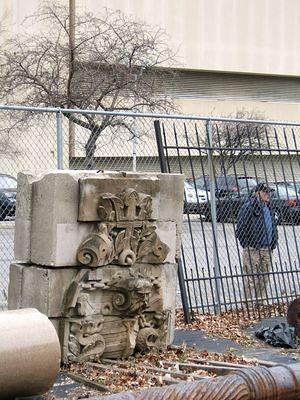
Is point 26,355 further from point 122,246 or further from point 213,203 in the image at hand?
point 213,203

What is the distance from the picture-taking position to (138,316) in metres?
7.98

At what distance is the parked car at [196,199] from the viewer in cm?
1052

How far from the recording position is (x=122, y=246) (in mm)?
7887

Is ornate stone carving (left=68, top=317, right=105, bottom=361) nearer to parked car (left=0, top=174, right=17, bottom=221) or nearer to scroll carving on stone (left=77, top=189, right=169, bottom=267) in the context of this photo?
scroll carving on stone (left=77, top=189, right=169, bottom=267)

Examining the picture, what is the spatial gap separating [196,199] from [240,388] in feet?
26.9

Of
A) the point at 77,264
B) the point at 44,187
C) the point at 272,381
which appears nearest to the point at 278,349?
the point at 77,264

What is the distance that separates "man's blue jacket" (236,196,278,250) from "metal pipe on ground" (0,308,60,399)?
5272mm

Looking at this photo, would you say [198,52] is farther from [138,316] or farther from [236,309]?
[138,316]

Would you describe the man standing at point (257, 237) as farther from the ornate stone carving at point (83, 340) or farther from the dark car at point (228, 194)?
the ornate stone carving at point (83, 340)

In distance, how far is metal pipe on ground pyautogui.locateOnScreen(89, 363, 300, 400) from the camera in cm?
249

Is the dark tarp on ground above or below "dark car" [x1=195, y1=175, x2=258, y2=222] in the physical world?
below

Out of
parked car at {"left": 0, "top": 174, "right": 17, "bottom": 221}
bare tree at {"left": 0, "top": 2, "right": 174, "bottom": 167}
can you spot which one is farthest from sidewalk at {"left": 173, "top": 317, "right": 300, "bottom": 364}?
bare tree at {"left": 0, "top": 2, "right": 174, "bottom": 167}

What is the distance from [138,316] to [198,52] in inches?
1284

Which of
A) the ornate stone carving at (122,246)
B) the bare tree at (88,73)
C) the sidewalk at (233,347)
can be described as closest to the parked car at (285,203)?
the sidewalk at (233,347)
